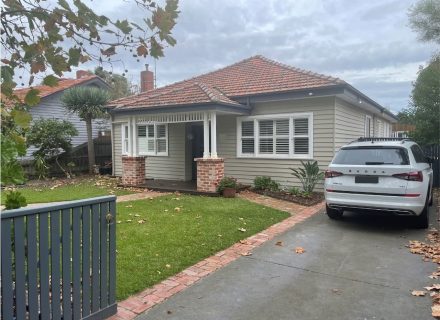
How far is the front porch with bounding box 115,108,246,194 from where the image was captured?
1147 centimetres

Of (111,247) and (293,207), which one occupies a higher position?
(111,247)

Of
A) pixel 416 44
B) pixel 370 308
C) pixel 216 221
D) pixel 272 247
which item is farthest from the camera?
pixel 416 44

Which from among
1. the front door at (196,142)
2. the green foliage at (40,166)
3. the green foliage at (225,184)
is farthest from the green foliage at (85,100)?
the green foliage at (225,184)

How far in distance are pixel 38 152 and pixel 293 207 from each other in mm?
11853

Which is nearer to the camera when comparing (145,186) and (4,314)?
(4,314)

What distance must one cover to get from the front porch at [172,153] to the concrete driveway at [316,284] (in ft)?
17.7

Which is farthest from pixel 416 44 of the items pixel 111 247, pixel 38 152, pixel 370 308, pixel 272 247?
pixel 38 152

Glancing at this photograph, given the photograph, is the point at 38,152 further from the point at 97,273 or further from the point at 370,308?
the point at 370,308

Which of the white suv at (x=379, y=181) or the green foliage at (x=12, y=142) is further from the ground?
the green foliage at (x=12, y=142)

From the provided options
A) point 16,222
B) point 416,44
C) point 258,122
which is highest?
point 416,44

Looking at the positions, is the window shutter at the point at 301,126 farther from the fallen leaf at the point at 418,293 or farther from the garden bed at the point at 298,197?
the fallen leaf at the point at 418,293

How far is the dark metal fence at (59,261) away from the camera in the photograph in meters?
2.69

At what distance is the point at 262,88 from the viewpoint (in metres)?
12.6

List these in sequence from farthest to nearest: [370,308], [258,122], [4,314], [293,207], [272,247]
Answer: [258,122]
[293,207]
[272,247]
[370,308]
[4,314]
